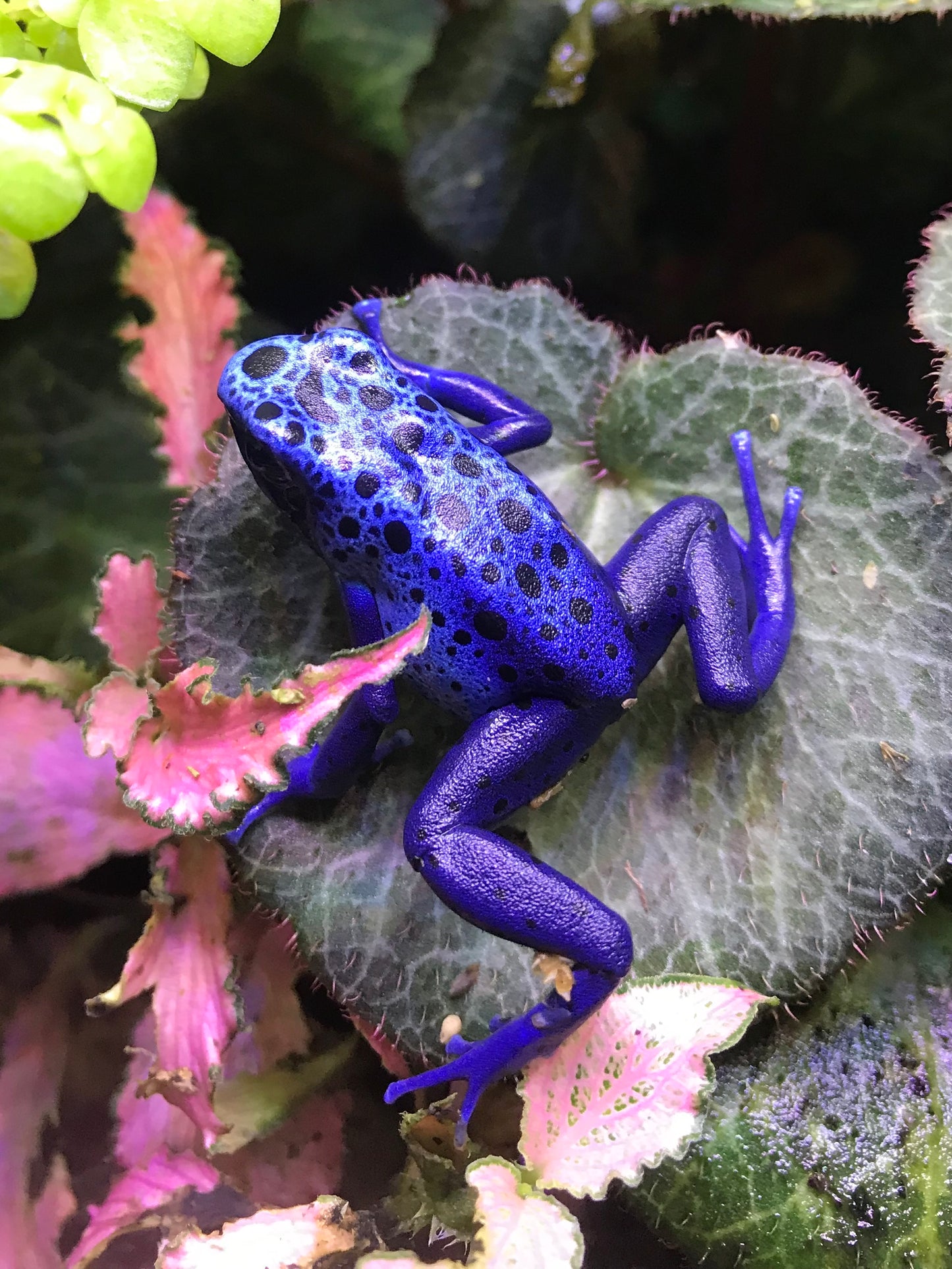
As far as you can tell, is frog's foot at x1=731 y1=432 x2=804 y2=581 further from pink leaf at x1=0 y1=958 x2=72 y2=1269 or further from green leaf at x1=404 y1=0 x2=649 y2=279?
pink leaf at x1=0 y1=958 x2=72 y2=1269

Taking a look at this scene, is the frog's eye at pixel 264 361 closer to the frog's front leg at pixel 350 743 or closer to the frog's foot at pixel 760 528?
the frog's front leg at pixel 350 743

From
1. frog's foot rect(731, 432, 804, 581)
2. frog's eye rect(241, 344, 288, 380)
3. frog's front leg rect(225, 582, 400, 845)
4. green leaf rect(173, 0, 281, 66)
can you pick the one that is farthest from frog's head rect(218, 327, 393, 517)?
frog's foot rect(731, 432, 804, 581)

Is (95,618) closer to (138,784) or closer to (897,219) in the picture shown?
(138,784)

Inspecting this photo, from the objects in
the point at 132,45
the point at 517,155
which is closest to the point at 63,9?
the point at 132,45

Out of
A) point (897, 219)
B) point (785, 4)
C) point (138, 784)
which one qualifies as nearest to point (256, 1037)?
point (138, 784)

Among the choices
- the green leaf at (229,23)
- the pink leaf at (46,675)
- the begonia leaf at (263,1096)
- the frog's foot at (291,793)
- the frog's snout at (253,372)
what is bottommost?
the begonia leaf at (263,1096)

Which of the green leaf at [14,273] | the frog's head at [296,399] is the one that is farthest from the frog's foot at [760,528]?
the green leaf at [14,273]
